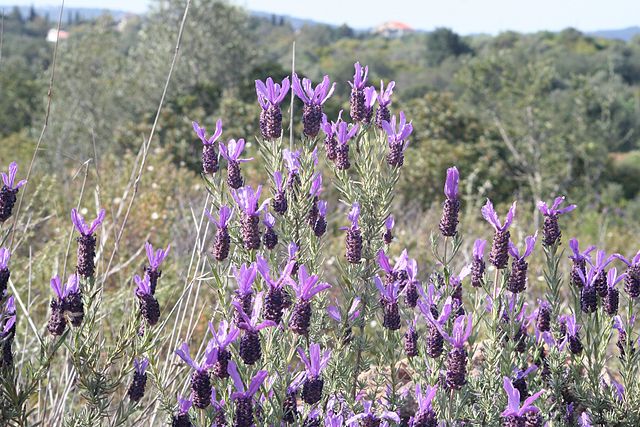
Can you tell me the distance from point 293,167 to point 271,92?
0.15 m

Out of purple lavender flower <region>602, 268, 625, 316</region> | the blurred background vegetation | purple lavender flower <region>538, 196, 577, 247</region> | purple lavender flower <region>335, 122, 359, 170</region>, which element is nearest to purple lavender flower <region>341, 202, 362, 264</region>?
purple lavender flower <region>335, 122, 359, 170</region>

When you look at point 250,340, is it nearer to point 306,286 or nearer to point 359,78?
point 306,286

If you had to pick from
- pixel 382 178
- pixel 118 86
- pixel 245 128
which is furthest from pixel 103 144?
pixel 382 178

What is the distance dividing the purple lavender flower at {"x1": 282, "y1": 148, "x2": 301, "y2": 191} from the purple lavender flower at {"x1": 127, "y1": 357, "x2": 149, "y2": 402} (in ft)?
1.42

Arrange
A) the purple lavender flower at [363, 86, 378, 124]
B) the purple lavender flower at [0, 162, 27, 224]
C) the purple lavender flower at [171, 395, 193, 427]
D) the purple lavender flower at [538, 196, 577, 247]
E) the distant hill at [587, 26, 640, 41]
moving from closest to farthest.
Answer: the purple lavender flower at [171, 395, 193, 427]
the purple lavender flower at [0, 162, 27, 224]
the purple lavender flower at [538, 196, 577, 247]
the purple lavender flower at [363, 86, 378, 124]
the distant hill at [587, 26, 640, 41]

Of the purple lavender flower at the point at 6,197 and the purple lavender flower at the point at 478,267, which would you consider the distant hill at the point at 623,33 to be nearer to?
the purple lavender flower at the point at 478,267

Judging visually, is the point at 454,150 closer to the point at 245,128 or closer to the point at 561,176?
the point at 245,128

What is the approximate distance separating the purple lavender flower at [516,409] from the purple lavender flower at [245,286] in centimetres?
43

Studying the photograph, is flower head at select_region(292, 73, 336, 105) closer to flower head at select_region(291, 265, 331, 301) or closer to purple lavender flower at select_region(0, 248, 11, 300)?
flower head at select_region(291, 265, 331, 301)

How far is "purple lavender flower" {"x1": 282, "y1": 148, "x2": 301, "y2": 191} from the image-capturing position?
1.51 m

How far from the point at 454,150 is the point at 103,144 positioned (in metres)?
5.95

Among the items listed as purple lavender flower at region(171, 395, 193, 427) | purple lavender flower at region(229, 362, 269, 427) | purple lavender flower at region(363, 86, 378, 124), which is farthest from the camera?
purple lavender flower at region(363, 86, 378, 124)

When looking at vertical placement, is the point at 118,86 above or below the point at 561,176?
above

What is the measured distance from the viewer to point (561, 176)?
1434cm
